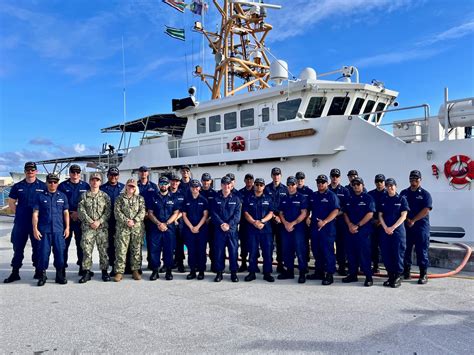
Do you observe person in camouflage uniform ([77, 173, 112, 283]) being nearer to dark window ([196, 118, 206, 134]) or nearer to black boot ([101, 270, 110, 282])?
black boot ([101, 270, 110, 282])

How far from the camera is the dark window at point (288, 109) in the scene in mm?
10029

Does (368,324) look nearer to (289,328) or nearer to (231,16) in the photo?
(289,328)

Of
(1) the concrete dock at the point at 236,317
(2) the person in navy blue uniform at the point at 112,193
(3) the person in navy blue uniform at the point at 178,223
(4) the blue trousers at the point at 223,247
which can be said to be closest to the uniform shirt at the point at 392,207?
(1) the concrete dock at the point at 236,317

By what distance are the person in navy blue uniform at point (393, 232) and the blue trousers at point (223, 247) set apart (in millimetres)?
2143

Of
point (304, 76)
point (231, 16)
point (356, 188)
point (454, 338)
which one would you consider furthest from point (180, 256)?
point (231, 16)

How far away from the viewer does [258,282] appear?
19.2 feet

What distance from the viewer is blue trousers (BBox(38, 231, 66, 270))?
5.70 metres

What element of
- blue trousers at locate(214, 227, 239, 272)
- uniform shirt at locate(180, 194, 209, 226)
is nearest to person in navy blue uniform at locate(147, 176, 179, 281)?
uniform shirt at locate(180, 194, 209, 226)

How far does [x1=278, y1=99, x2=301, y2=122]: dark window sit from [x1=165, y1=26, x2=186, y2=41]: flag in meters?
7.01

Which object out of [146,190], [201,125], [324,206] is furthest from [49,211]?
[201,125]

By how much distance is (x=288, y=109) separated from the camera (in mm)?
10180

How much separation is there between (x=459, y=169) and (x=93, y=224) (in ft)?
20.8

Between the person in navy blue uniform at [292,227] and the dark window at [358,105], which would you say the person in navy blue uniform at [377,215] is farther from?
the dark window at [358,105]

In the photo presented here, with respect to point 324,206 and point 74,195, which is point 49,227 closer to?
point 74,195
